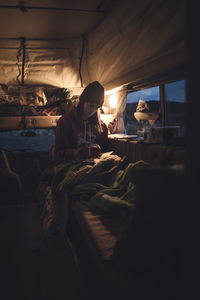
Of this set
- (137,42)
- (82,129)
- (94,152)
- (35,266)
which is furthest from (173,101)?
(35,266)

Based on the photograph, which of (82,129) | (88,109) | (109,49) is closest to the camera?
(88,109)

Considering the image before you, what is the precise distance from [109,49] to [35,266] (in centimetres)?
321

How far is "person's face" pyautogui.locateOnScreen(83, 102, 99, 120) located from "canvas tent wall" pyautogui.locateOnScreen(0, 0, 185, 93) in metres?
0.53

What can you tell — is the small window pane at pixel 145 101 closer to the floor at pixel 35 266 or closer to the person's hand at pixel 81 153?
the person's hand at pixel 81 153

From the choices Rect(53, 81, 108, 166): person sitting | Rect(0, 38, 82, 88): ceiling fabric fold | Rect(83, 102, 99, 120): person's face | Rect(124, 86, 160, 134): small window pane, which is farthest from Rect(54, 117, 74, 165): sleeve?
Rect(0, 38, 82, 88): ceiling fabric fold

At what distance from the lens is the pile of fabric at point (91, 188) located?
191 centimetres

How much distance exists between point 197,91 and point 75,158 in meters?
2.32

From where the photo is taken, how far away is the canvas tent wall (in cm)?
210

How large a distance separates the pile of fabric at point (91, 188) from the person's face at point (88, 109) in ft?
2.77

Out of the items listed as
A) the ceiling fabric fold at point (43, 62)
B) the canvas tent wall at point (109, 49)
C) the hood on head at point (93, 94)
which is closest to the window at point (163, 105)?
the canvas tent wall at point (109, 49)

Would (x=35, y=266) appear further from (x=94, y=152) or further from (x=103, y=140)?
(x=103, y=140)

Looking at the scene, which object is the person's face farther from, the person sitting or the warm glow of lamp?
the warm glow of lamp

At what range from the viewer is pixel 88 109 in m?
3.25

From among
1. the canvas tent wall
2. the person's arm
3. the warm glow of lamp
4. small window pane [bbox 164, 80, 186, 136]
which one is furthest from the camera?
the warm glow of lamp
